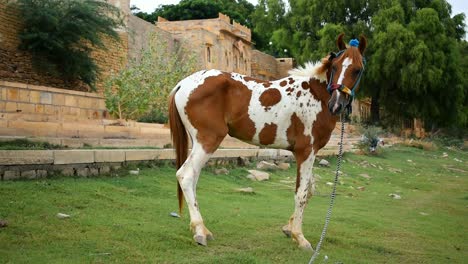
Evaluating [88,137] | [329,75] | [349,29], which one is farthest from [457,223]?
[349,29]

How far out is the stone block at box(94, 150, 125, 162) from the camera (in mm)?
8070

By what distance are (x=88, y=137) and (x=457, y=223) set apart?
23.0ft

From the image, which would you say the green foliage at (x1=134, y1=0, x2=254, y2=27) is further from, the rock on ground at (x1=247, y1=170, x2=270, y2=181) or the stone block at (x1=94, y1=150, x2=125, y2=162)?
the stone block at (x1=94, y1=150, x2=125, y2=162)


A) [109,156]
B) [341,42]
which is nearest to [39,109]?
[109,156]

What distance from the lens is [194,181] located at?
17.3 feet

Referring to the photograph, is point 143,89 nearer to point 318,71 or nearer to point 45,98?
point 45,98

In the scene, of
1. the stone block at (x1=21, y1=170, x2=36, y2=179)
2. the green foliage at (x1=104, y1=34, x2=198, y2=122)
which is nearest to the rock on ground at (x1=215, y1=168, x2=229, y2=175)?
the stone block at (x1=21, y1=170, x2=36, y2=179)

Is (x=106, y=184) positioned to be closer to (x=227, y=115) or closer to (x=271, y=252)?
(x=227, y=115)

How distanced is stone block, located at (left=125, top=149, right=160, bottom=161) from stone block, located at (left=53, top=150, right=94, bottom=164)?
925 millimetres

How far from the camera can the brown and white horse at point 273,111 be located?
5.36 meters

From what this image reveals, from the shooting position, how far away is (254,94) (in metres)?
5.60

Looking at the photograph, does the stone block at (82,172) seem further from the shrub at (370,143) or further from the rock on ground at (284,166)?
the shrub at (370,143)

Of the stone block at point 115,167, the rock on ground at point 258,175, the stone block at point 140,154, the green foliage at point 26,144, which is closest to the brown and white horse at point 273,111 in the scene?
the stone block at point 115,167

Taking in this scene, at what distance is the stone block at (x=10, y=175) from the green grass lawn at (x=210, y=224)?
22 centimetres
